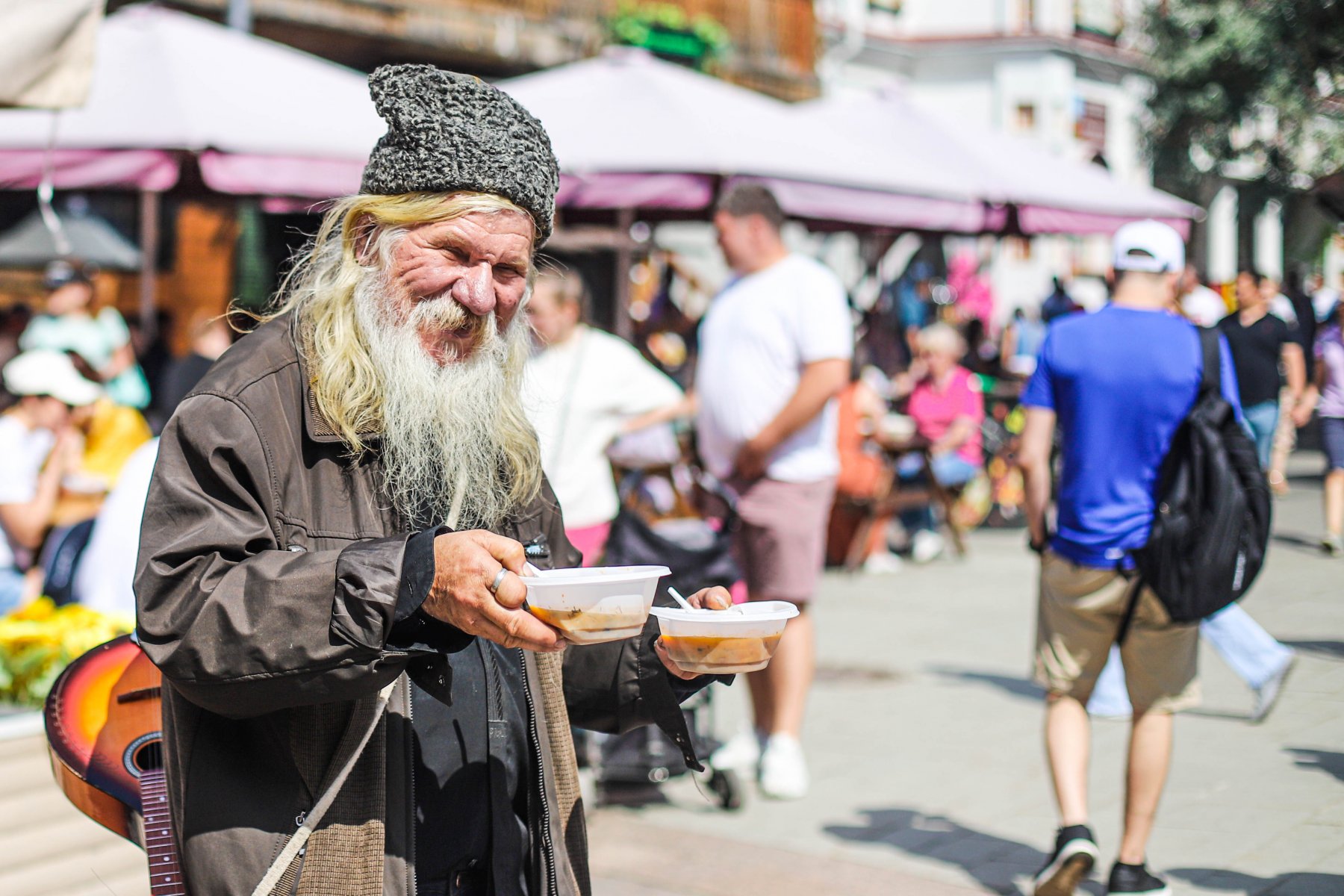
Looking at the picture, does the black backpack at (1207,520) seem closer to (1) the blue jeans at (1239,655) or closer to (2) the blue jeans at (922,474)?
(1) the blue jeans at (1239,655)

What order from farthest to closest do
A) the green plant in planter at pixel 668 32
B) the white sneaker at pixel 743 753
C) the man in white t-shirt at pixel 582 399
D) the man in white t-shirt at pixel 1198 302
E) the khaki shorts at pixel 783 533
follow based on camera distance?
the green plant in planter at pixel 668 32, the man in white t-shirt at pixel 1198 302, the man in white t-shirt at pixel 582 399, the white sneaker at pixel 743 753, the khaki shorts at pixel 783 533

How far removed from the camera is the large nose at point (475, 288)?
6.63 ft

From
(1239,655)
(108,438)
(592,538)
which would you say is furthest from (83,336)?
(1239,655)

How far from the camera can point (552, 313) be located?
18.1 ft

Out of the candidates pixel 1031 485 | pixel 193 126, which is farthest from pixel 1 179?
pixel 1031 485

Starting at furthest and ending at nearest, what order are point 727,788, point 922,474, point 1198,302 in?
point 1198,302 → point 922,474 → point 727,788

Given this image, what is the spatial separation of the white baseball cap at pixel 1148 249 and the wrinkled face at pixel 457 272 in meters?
2.50

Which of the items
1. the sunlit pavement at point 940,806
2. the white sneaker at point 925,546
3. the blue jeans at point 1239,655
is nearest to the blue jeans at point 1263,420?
the white sneaker at point 925,546

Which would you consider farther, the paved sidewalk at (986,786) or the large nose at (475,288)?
the paved sidewalk at (986,786)

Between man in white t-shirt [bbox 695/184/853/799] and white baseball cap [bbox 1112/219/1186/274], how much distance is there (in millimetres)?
1197

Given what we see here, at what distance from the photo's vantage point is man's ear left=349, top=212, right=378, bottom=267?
2.07m

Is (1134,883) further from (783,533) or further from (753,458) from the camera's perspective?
(753,458)

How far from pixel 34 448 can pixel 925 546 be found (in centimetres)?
625

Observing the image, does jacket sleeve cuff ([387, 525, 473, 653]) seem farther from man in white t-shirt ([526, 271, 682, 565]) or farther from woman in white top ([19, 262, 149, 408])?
woman in white top ([19, 262, 149, 408])
